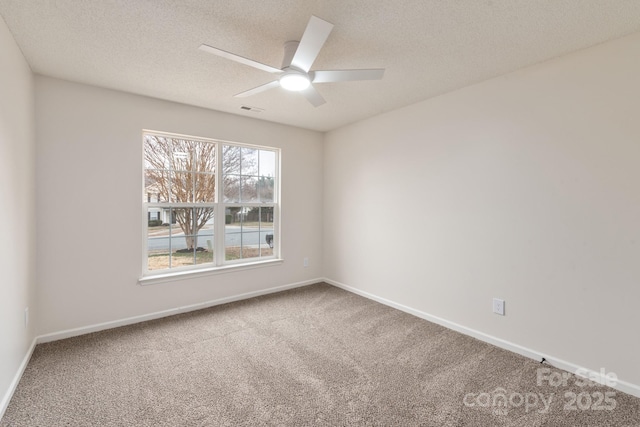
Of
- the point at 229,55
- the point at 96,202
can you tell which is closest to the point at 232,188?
the point at 96,202

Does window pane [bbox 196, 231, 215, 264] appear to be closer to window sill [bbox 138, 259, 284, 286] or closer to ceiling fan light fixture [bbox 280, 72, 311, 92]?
window sill [bbox 138, 259, 284, 286]

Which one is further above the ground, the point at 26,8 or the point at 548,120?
the point at 26,8

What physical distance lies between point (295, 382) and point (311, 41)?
7.34ft

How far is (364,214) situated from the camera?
12.7 feet

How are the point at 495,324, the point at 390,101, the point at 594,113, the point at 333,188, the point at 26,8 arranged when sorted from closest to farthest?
1. the point at 26,8
2. the point at 594,113
3. the point at 495,324
4. the point at 390,101
5. the point at 333,188

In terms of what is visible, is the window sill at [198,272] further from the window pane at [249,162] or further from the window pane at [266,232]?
the window pane at [249,162]

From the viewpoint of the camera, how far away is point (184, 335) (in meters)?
2.73

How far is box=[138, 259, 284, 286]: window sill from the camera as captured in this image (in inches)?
122

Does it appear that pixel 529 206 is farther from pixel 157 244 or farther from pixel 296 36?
pixel 157 244

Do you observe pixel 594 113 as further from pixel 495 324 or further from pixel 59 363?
pixel 59 363

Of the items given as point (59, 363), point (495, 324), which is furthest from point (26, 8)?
point (495, 324)

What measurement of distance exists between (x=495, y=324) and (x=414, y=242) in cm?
108

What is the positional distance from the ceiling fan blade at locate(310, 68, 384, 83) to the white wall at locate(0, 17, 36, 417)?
1968mm

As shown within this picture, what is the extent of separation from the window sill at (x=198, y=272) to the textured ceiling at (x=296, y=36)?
196 cm
